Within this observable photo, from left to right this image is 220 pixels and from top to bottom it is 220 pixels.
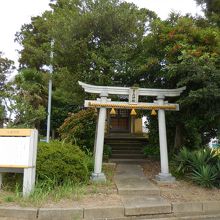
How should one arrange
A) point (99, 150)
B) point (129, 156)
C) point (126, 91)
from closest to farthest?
point (99, 150), point (126, 91), point (129, 156)

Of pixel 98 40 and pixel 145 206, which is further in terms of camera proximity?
pixel 98 40

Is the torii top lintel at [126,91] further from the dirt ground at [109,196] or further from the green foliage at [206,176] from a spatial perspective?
the dirt ground at [109,196]

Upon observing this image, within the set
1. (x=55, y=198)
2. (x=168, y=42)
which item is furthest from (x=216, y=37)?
(x=55, y=198)

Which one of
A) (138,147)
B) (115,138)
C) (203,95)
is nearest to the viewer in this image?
(203,95)

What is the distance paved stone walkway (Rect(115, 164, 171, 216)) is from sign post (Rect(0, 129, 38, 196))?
228 cm

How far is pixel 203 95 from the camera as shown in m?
8.92

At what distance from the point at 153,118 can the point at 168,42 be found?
3.64m

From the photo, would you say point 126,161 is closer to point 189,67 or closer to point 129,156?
point 129,156

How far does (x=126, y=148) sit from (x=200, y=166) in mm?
6413

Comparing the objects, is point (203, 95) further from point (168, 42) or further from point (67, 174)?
point (67, 174)

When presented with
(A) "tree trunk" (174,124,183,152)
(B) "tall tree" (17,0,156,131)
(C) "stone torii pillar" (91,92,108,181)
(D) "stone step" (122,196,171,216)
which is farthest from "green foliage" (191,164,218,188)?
(B) "tall tree" (17,0,156,131)

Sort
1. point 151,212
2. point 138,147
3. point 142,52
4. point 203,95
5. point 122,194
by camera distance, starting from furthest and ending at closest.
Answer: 1. point 138,147
2. point 142,52
3. point 203,95
4. point 122,194
5. point 151,212

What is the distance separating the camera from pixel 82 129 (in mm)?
13422

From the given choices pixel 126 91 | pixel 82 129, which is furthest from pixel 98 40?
pixel 82 129
